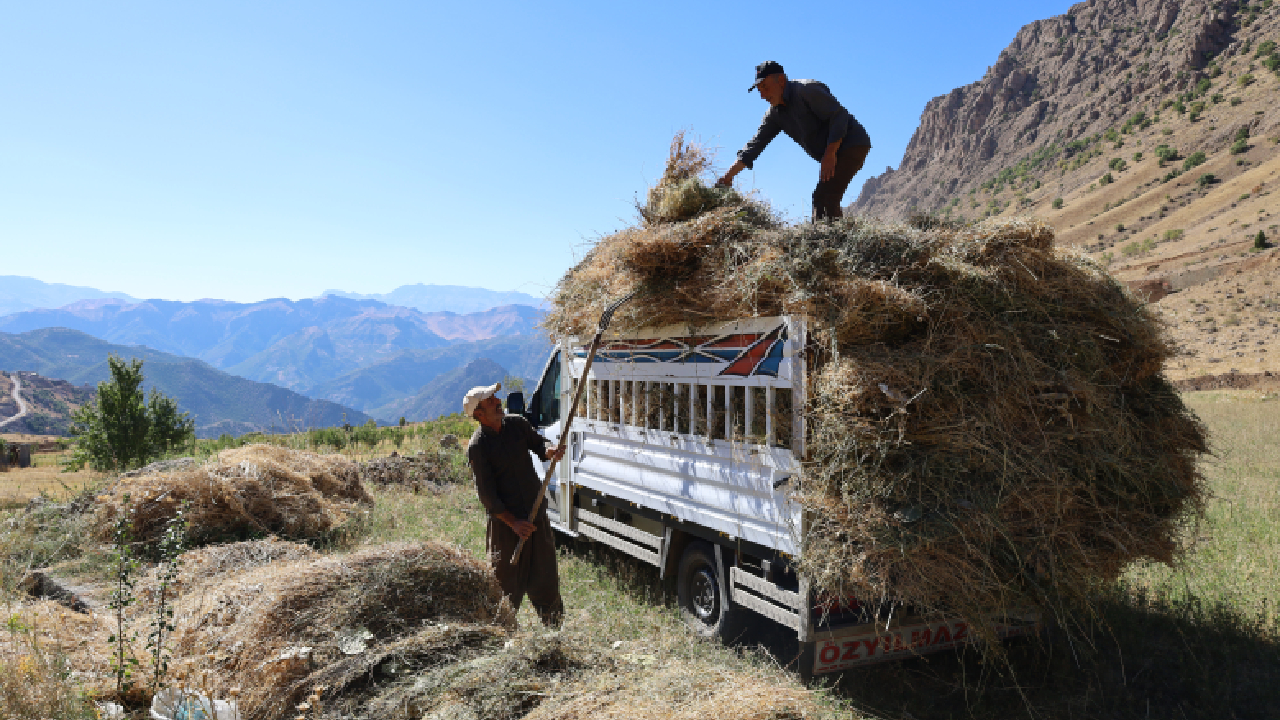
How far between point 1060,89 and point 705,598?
422 ft

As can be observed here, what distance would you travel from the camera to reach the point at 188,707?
3129mm

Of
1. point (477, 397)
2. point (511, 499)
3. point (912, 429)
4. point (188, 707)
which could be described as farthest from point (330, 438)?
point (912, 429)

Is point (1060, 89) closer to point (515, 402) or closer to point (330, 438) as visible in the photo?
point (330, 438)

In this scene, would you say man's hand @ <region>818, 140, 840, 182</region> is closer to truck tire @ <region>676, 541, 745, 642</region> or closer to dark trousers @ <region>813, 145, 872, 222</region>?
dark trousers @ <region>813, 145, 872, 222</region>

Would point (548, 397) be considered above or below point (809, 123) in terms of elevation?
below

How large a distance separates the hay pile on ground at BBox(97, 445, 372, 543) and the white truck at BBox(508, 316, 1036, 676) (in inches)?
164

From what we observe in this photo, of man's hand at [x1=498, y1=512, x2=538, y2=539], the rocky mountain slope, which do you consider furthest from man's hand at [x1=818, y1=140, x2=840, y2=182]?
man's hand at [x1=498, y1=512, x2=538, y2=539]

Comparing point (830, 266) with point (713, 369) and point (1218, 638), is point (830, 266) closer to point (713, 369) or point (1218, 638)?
point (713, 369)

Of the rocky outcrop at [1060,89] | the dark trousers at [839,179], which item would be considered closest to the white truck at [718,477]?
the dark trousers at [839,179]

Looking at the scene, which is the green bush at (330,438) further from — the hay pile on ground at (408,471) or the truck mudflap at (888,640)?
the truck mudflap at (888,640)

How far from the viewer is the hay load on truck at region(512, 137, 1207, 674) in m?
3.43

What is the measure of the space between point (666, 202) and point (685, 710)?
13.1 feet

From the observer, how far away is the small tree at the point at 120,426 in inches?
559

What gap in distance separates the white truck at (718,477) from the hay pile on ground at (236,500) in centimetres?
417
